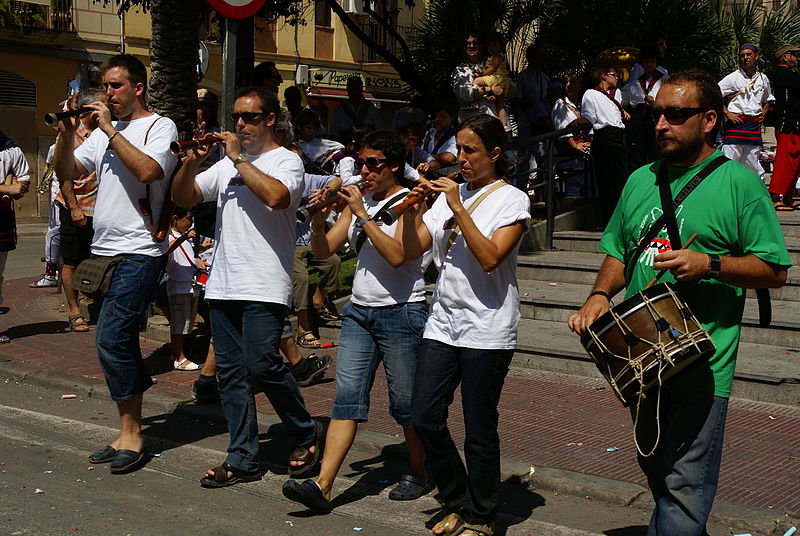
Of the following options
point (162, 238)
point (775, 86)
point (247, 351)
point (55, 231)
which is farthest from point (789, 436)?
point (55, 231)

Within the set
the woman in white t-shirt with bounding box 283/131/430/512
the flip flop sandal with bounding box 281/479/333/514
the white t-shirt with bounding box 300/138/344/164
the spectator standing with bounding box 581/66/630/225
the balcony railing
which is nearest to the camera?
the flip flop sandal with bounding box 281/479/333/514

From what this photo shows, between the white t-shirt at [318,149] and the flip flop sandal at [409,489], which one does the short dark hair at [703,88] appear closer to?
the flip flop sandal at [409,489]

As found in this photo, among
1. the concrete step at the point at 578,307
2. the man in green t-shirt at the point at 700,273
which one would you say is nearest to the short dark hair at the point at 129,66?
the man in green t-shirt at the point at 700,273

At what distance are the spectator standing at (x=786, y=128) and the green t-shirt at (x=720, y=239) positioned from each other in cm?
958

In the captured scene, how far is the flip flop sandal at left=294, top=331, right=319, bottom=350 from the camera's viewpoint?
9.73m

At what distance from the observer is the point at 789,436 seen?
6656mm

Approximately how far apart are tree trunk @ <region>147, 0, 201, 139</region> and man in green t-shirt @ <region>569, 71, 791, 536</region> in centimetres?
901

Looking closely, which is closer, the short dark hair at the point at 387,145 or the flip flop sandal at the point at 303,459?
the short dark hair at the point at 387,145

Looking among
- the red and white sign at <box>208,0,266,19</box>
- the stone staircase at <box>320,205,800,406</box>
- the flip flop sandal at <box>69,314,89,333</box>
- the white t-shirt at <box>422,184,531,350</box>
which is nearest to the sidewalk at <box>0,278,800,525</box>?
the stone staircase at <box>320,205,800,406</box>

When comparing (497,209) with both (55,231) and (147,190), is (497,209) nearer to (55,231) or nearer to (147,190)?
(147,190)

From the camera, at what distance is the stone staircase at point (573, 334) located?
761 cm

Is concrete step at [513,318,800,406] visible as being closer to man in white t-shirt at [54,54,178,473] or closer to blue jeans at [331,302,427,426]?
blue jeans at [331,302,427,426]

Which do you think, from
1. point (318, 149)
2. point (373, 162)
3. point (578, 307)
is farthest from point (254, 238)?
point (318, 149)

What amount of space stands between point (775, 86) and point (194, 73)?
6.89 m
